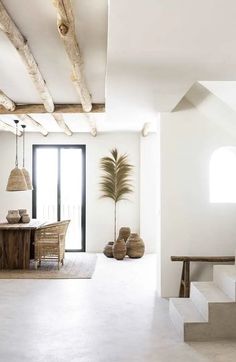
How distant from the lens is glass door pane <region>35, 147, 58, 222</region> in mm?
9633

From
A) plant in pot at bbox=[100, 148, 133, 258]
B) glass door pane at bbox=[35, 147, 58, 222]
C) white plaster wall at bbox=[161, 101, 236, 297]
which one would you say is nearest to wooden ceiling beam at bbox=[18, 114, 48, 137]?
glass door pane at bbox=[35, 147, 58, 222]

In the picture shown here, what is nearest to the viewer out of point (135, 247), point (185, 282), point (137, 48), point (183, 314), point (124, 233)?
point (137, 48)

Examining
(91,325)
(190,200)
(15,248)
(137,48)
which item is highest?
(137,48)

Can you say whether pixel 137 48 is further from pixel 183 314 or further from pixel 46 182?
pixel 46 182

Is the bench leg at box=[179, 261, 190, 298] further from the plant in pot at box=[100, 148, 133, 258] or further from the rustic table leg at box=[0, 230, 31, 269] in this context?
the plant in pot at box=[100, 148, 133, 258]

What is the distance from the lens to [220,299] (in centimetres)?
404

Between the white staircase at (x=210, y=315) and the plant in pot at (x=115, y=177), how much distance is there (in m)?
5.28

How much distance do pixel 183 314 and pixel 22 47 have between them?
3055 mm

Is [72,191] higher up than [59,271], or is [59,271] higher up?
[72,191]

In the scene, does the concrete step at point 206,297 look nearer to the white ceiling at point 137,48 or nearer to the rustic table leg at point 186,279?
the rustic table leg at point 186,279

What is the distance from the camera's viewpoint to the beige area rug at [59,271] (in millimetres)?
6590

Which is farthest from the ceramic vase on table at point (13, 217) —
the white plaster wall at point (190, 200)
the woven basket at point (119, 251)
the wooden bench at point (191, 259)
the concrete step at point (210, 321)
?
the concrete step at point (210, 321)

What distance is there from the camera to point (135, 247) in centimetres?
852

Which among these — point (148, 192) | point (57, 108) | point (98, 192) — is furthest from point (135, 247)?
point (57, 108)
